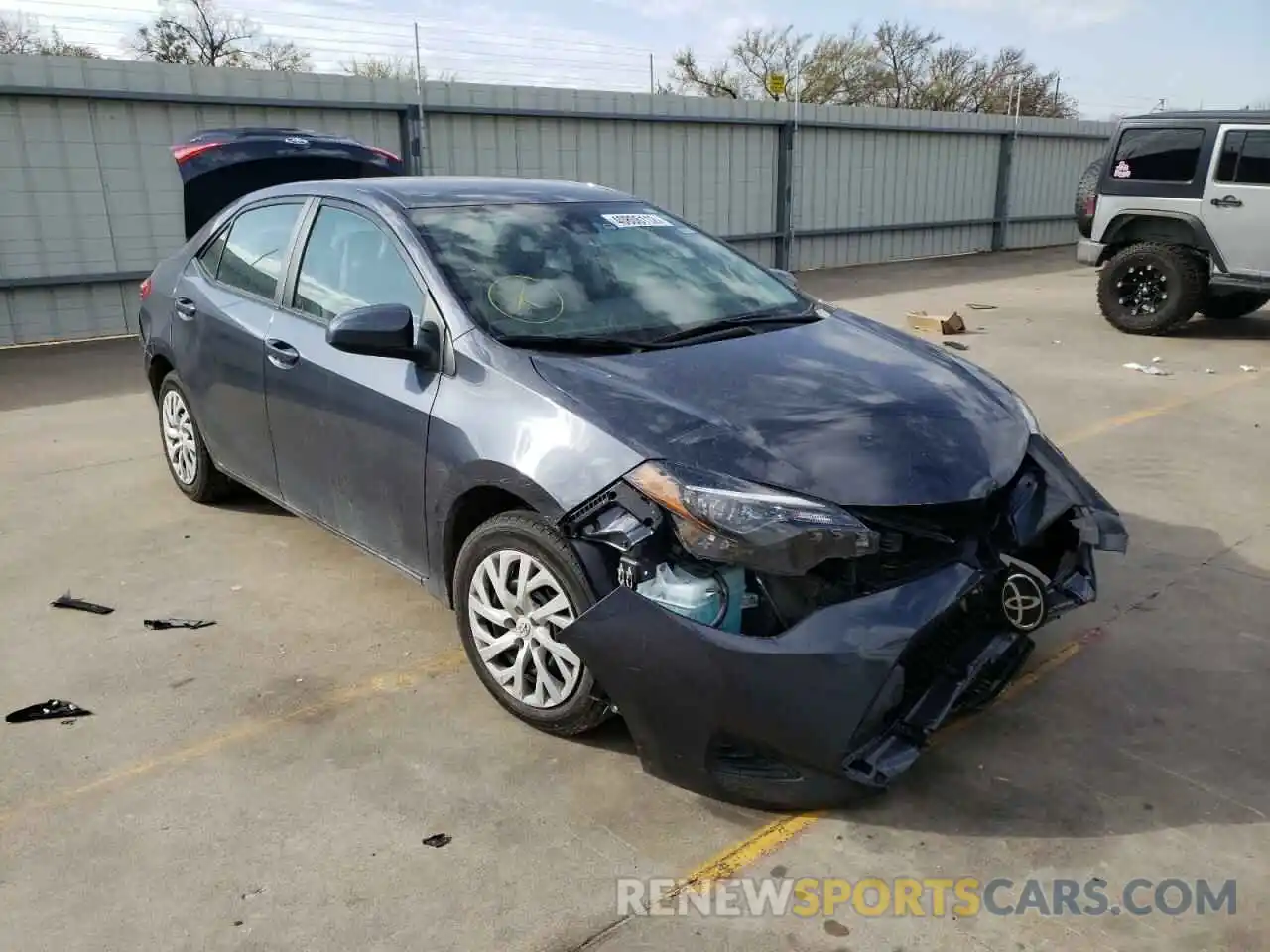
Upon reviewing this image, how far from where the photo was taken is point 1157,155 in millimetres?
9633

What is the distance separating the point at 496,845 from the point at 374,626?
57.8 inches

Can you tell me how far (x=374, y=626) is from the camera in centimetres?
394

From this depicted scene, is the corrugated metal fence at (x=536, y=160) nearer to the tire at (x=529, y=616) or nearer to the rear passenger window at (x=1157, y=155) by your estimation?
the rear passenger window at (x=1157, y=155)

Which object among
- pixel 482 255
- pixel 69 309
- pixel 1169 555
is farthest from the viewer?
pixel 69 309

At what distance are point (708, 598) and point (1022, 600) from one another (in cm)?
97

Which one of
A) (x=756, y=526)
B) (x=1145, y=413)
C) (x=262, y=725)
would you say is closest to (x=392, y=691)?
(x=262, y=725)

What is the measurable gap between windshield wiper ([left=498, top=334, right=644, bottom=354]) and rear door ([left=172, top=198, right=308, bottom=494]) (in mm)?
1424

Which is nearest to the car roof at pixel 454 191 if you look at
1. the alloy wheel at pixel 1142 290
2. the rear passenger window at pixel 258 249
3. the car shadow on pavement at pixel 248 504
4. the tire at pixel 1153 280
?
the rear passenger window at pixel 258 249

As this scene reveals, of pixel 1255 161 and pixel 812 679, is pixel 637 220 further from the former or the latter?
pixel 1255 161

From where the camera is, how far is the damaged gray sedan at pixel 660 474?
2600 millimetres

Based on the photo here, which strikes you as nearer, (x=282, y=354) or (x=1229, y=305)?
(x=282, y=354)

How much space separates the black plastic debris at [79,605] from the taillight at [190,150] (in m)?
4.72

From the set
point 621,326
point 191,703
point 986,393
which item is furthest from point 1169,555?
point 191,703

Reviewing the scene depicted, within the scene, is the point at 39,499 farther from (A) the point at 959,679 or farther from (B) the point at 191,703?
(A) the point at 959,679
